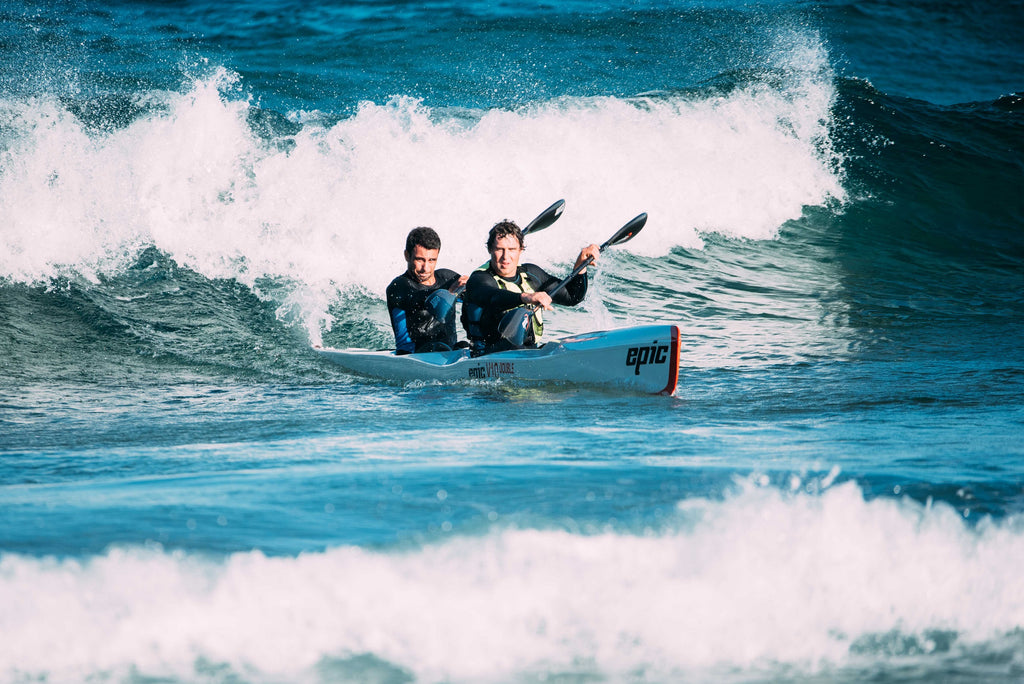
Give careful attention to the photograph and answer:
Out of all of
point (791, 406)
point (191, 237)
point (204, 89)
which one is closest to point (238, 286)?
point (191, 237)

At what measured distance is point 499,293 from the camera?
6129 mm

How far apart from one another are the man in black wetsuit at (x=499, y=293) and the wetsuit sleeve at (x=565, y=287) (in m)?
0.05

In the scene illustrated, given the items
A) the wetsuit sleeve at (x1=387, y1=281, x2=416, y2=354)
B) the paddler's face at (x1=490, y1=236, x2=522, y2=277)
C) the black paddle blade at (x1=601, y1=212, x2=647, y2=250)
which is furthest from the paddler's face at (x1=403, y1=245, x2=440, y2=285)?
the black paddle blade at (x1=601, y1=212, x2=647, y2=250)

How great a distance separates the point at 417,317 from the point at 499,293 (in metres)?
0.77

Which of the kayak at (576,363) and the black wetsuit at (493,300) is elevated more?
the black wetsuit at (493,300)

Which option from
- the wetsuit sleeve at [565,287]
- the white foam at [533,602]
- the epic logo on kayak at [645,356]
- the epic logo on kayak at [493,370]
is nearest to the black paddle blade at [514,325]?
the epic logo on kayak at [493,370]

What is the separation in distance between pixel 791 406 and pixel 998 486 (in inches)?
72.4

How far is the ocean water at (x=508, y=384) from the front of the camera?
2.51 meters

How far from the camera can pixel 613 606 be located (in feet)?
8.44

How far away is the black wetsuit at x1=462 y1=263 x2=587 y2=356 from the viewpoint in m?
6.14

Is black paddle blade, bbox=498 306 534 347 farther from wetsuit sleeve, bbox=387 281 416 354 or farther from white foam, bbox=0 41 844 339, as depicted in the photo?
white foam, bbox=0 41 844 339

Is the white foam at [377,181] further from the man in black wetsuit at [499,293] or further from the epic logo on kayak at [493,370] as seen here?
the epic logo on kayak at [493,370]

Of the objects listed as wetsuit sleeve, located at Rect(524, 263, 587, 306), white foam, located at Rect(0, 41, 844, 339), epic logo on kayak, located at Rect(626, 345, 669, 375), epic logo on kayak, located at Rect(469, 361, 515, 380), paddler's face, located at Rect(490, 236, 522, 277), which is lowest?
epic logo on kayak, located at Rect(469, 361, 515, 380)

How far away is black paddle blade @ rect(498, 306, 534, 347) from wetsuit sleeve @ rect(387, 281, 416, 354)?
32.6 inches
